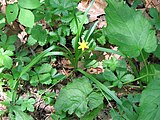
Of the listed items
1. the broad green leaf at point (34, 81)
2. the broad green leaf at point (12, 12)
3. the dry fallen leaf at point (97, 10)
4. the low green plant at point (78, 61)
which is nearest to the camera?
the broad green leaf at point (12, 12)

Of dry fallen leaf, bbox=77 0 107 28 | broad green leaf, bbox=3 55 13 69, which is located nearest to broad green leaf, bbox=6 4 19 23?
broad green leaf, bbox=3 55 13 69

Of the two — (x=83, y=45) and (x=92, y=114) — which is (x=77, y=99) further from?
(x=83, y=45)

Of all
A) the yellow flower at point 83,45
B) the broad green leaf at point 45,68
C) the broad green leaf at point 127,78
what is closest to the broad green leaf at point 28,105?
the broad green leaf at point 45,68

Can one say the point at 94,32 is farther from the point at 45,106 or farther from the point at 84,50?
the point at 45,106

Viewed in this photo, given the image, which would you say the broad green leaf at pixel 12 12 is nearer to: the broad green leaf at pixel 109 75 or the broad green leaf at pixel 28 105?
the broad green leaf at pixel 28 105

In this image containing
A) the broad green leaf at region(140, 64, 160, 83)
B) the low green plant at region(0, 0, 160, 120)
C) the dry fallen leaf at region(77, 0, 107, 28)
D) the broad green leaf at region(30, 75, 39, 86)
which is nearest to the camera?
the low green plant at region(0, 0, 160, 120)

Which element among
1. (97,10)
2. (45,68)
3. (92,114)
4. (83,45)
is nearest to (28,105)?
(45,68)

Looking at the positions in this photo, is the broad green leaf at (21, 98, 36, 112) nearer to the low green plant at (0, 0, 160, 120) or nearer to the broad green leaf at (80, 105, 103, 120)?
the low green plant at (0, 0, 160, 120)

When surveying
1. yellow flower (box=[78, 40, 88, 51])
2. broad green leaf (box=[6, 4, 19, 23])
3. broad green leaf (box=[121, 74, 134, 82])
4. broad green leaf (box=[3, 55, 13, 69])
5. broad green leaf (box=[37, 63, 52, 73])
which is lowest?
broad green leaf (box=[121, 74, 134, 82])
